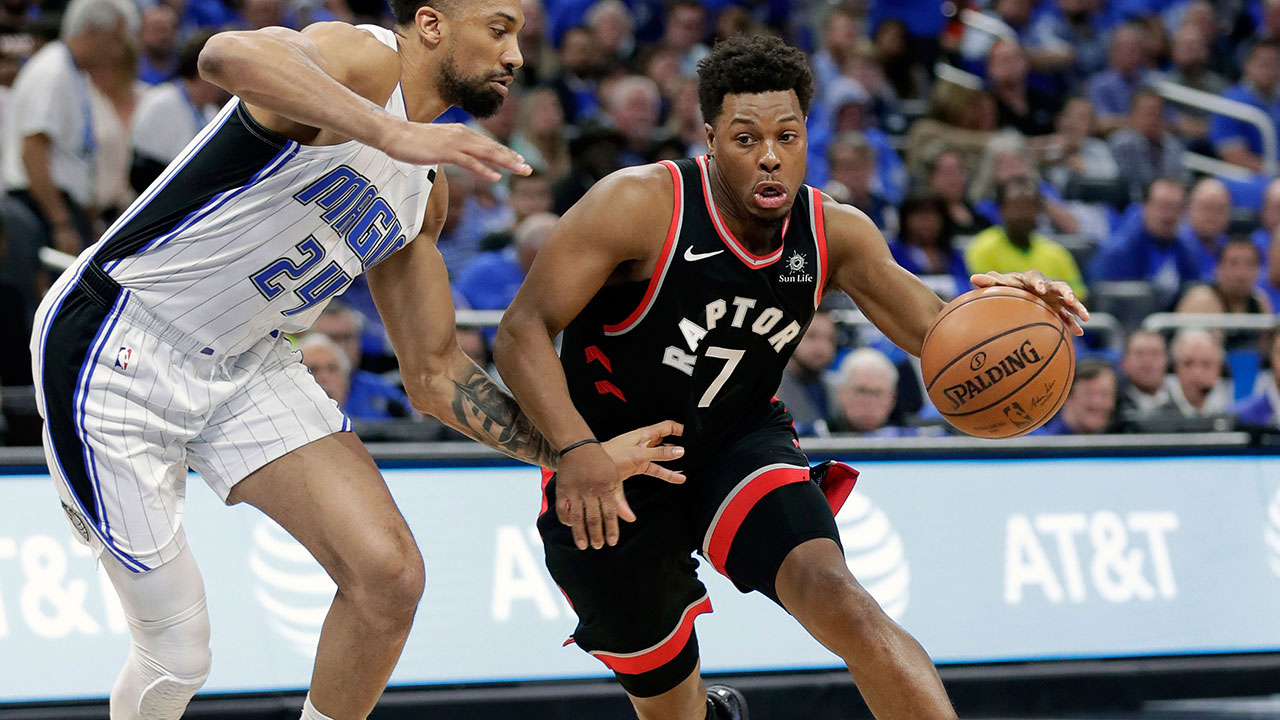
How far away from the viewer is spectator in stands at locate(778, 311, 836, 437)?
262 inches

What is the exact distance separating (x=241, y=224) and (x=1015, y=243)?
19.4ft

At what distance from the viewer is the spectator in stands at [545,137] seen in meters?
8.68

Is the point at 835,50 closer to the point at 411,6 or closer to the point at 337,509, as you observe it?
the point at 411,6

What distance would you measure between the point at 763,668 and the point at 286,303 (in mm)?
2824

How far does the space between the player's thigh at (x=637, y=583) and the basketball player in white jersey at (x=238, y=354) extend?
0.70 metres

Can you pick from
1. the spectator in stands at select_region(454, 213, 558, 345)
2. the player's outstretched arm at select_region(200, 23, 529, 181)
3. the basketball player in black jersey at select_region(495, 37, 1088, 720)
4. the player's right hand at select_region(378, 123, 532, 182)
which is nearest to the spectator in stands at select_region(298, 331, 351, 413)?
the spectator in stands at select_region(454, 213, 558, 345)

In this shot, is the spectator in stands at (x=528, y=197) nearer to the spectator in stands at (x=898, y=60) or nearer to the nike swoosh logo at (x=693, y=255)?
the nike swoosh logo at (x=693, y=255)

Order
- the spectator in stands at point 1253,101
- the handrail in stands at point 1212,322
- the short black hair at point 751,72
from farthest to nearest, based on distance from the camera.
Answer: the spectator in stands at point 1253,101
the handrail in stands at point 1212,322
the short black hair at point 751,72

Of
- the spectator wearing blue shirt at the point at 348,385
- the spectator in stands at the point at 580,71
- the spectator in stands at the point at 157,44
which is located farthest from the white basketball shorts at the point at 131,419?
the spectator in stands at the point at 580,71

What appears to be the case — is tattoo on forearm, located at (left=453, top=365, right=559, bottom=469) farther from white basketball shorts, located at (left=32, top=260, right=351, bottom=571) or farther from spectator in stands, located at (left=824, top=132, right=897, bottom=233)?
spectator in stands, located at (left=824, top=132, right=897, bottom=233)

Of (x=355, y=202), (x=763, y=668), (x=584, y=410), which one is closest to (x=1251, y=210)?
(x=763, y=668)

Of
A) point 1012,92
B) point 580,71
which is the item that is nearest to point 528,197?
point 580,71

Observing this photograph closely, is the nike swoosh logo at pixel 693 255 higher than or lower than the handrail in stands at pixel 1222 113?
higher

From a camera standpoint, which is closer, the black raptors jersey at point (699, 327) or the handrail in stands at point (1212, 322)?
the black raptors jersey at point (699, 327)
